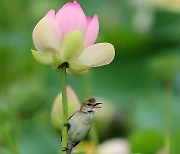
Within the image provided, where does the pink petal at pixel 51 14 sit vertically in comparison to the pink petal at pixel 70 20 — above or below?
above

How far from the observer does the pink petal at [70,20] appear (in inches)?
32.1

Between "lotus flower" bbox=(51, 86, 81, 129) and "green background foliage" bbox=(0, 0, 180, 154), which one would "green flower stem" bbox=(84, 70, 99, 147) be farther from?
"lotus flower" bbox=(51, 86, 81, 129)

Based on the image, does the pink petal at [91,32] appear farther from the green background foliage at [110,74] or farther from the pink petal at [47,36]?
the green background foliage at [110,74]

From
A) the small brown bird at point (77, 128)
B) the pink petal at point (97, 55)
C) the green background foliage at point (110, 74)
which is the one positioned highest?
the green background foliage at point (110, 74)

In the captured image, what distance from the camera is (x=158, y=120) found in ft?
5.43

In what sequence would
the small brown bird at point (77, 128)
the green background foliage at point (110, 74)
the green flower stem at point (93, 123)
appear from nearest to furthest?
the small brown bird at point (77, 128) → the green flower stem at point (93, 123) → the green background foliage at point (110, 74)

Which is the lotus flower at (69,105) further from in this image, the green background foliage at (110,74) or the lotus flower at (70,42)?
the green background foliage at (110,74)

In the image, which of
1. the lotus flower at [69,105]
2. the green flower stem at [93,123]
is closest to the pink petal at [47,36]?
the lotus flower at [69,105]

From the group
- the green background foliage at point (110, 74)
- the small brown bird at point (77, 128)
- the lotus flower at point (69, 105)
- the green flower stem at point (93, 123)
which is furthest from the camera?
the green background foliage at point (110, 74)

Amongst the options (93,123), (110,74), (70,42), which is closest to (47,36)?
(70,42)

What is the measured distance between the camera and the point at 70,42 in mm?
819

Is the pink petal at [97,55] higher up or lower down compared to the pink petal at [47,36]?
lower down

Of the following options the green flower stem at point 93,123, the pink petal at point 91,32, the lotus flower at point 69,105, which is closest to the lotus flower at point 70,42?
the pink petal at point 91,32

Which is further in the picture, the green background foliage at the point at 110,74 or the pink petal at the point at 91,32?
the green background foliage at the point at 110,74
